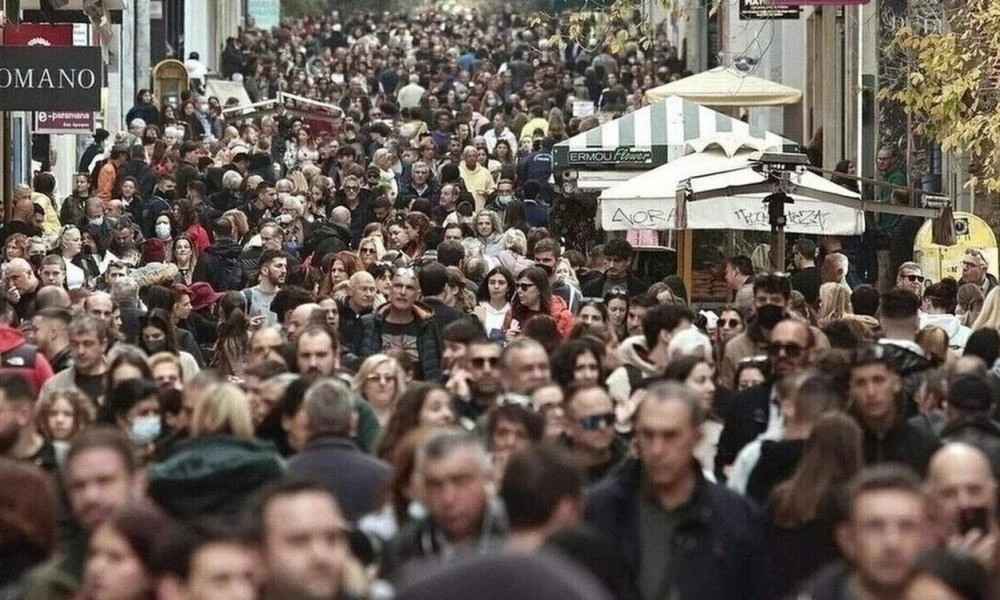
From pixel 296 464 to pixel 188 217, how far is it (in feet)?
53.6

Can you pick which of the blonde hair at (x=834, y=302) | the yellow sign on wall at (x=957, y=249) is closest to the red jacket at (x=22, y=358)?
the blonde hair at (x=834, y=302)

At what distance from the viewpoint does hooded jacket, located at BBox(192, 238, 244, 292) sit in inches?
901

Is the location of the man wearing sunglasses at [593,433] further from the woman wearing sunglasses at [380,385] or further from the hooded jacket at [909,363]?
the hooded jacket at [909,363]

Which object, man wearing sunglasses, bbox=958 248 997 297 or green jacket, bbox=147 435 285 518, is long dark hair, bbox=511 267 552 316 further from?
green jacket, bbox=147 435 285 518

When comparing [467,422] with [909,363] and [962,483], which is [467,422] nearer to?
[962,483]

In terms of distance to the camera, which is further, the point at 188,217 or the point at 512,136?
the point at 512,136

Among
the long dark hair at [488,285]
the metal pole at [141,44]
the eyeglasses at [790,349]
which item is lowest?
the eyeglasses at [790,349]

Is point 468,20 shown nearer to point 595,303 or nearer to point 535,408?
point 595,303

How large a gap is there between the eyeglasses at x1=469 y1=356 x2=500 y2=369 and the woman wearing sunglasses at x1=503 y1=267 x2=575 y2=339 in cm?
473

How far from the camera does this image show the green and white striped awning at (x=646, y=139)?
26547mm

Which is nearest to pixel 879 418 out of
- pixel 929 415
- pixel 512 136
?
pixel 929 415

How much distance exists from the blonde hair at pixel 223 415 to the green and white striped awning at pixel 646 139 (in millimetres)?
16228

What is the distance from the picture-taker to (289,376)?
12.4m

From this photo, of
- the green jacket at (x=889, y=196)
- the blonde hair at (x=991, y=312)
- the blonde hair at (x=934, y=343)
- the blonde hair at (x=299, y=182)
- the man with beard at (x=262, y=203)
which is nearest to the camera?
the blonde hair at (x=934, y=343)
